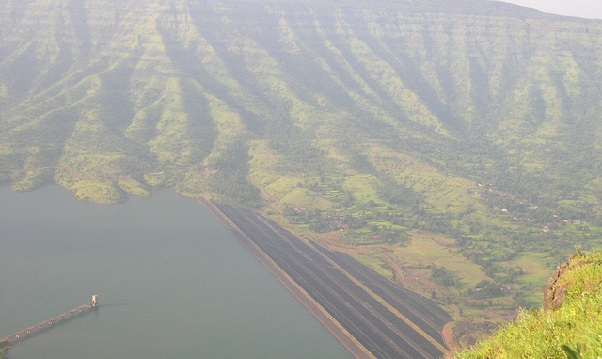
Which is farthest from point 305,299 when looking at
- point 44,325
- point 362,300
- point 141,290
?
point 44,325

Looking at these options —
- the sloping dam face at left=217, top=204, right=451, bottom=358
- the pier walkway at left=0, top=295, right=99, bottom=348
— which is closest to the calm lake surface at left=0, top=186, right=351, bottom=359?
the pier walkway at left=0, top=295, right=99, bottom=348

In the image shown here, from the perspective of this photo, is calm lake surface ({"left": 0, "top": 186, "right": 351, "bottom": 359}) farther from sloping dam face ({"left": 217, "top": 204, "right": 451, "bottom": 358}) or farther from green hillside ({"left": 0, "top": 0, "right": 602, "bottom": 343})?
green hillside ({"left": 0, "top": 0, "right": 602, "bottom": 343})

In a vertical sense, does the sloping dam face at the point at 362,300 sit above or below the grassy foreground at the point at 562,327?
below

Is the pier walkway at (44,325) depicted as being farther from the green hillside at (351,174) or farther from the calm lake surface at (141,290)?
the green hillside at (351,174)


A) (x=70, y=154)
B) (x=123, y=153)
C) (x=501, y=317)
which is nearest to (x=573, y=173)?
(x=501, y=317)

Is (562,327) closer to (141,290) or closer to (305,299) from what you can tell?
(305,299)

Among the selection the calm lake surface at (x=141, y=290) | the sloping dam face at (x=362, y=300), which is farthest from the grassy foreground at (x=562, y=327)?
the calm lake surface at (x=141, y=290)
